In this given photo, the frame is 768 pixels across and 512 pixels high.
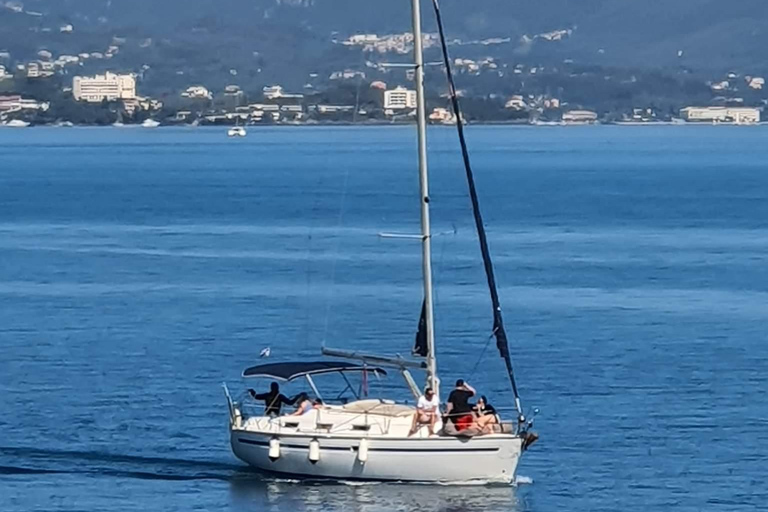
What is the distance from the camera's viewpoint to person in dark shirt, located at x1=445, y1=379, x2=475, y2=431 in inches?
1310

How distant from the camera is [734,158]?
193 m

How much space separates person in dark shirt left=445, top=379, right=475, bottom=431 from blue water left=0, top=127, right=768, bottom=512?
1.00 metres

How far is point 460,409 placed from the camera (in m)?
33.5

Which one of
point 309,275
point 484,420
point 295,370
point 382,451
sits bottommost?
point 309,275

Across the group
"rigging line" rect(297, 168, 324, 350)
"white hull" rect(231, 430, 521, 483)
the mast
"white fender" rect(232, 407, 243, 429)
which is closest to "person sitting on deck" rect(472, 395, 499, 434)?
"white hull" rect(231, 430, 521, 483)

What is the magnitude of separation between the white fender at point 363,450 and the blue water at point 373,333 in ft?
1.73

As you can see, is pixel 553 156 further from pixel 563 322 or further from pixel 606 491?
pixel 606 491

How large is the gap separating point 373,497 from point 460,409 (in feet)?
6.20

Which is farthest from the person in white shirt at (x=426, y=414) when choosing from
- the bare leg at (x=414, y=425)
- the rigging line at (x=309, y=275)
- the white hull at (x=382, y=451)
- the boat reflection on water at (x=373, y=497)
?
the rigging line at (x=309, y=275)

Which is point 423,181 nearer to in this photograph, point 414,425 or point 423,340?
point 423,340

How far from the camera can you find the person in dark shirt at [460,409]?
3328 cm

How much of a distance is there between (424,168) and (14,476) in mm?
8317

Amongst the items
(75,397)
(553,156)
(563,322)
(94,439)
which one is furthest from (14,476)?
(553,156)

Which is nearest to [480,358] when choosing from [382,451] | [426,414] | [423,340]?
[423,340]
